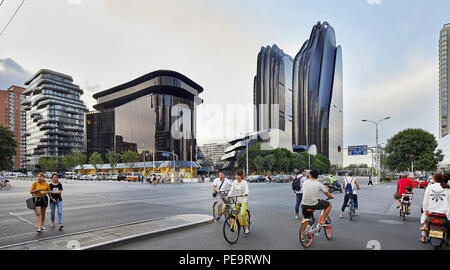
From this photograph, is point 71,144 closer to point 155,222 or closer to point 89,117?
point 89,117

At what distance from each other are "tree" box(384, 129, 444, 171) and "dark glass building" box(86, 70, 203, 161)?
6237 centimetres

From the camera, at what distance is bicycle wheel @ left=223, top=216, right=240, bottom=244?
632 centimetres

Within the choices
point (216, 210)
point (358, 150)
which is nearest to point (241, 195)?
point (216, 210)

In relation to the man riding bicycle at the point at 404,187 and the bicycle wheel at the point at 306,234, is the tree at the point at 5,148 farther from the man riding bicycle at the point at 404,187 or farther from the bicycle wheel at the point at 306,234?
the man riding bicycle at the point at 404,187

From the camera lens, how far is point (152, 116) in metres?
90.8

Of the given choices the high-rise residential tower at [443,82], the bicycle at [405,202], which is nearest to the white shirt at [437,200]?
the bicycle at [405,202]

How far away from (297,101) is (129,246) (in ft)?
568

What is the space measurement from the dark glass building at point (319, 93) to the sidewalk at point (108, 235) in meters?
160

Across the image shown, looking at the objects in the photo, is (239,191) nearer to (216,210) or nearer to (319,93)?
(216,210)

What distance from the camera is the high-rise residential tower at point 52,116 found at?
4769 inches

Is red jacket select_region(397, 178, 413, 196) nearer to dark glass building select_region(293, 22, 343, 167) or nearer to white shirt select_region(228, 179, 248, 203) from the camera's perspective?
Answer: white shirt select_region(228, 179, 248, 203)

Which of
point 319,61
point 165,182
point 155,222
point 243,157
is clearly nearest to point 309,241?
point 155,222

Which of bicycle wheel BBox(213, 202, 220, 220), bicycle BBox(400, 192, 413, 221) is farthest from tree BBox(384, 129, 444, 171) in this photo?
bicycle wheel BBox(213, 202, 220, 220)
